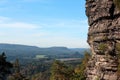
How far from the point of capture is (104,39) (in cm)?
3525

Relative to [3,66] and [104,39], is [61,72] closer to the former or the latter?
[3,66]

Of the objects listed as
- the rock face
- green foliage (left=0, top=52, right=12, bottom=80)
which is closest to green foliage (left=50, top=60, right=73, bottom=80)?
green foliage (left=0, top=52, right=12, bottom=80)

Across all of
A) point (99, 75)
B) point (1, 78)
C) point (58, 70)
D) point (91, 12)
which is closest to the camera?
point (99, 75)

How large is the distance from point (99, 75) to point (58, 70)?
132 ft

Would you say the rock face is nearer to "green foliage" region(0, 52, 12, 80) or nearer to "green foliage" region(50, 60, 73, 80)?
"green foliage" region(0, 52, 12, 80)

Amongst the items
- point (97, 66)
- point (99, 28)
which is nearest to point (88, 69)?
point (97, 66)

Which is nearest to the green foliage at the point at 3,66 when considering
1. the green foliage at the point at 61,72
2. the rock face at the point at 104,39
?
the green foliage at the point at 61,72

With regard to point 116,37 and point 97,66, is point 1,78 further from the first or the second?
point 116,37

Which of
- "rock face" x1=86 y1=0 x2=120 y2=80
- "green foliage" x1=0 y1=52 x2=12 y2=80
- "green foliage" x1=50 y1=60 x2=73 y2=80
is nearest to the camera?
"rock face" x1=86 y1=0 x2=120 y2=80

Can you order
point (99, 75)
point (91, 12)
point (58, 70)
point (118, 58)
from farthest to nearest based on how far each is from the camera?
point (58, 70) → point (91, 12) → point (99, 75) → point (118, 58)

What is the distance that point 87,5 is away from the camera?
39.6 meters

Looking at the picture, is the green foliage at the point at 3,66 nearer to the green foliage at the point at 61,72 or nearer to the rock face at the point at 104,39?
the green foliage at the point at 61,72

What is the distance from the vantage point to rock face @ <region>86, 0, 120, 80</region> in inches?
1326

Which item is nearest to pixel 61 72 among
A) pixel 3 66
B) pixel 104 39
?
pixel 3 66
